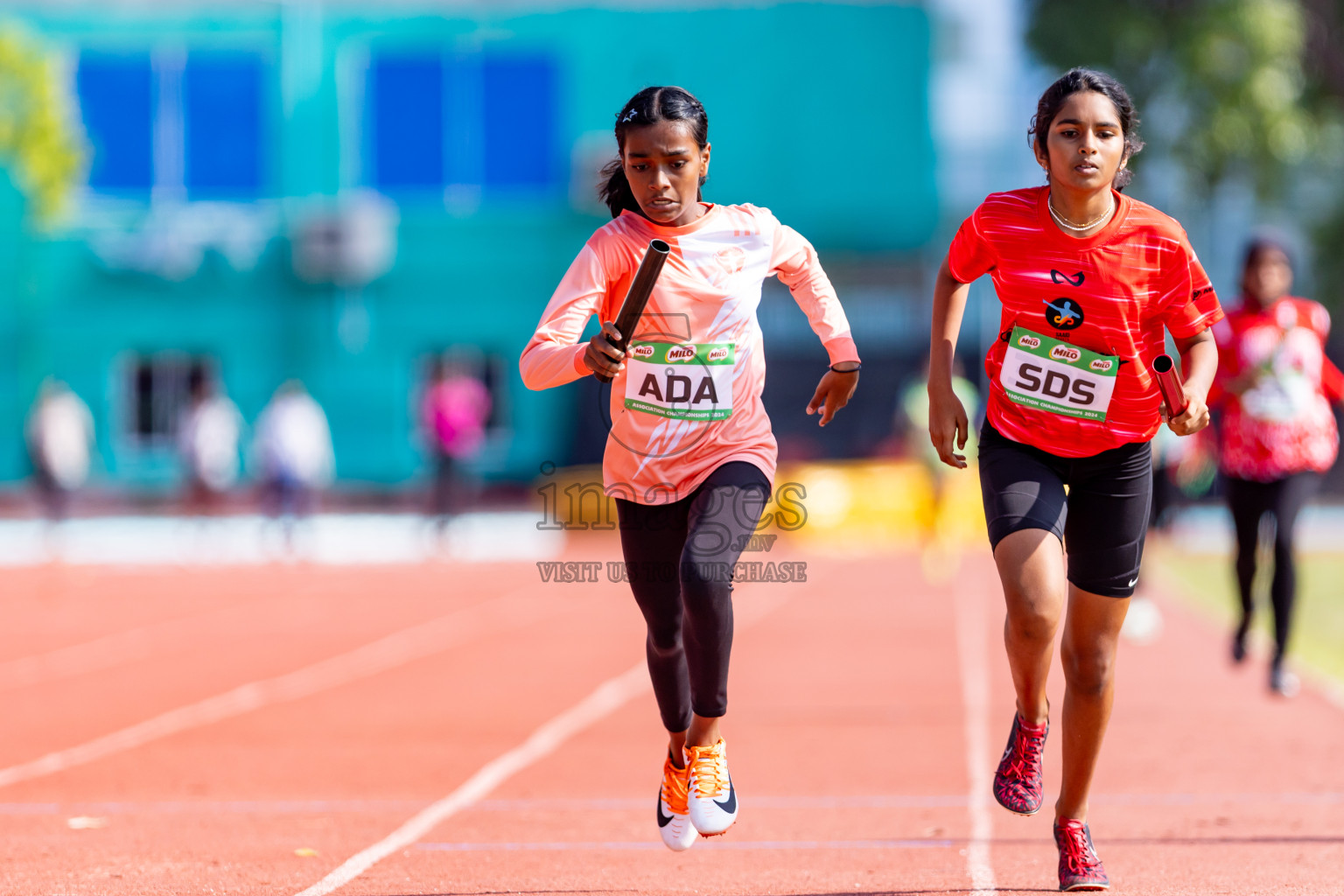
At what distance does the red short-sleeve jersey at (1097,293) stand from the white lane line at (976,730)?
1.33 meters

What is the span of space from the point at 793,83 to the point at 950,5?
3290 millimetres

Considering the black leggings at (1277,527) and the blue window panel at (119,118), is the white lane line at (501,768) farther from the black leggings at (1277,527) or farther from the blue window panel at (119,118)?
the blue window panel at (119,118)

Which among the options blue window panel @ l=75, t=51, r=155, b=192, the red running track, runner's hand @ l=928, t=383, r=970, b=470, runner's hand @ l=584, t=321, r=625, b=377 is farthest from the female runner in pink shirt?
blue window panel @ l=75, t=51, r=155, b=192

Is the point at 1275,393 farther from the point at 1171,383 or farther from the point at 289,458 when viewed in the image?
the point at 289,458

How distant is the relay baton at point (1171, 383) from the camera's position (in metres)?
4.56

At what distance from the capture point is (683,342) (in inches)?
199

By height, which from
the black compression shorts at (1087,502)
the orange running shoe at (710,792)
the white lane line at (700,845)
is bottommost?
the white lane line at (700,845)

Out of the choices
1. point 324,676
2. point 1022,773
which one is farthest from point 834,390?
point 324,676

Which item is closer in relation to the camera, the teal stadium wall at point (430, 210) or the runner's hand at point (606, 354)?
the runner's hand at point (606, 354)

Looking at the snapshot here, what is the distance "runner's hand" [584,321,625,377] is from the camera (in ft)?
15.3

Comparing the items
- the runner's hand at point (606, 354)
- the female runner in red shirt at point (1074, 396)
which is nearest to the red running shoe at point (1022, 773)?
the female runner in red shirt at point (1074, 396)

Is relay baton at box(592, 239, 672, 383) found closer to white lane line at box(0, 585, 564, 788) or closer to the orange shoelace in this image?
the orange shoelace

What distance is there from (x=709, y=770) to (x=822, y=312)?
1.34 m

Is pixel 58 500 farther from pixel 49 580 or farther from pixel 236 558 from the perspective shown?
pixel 236 558
